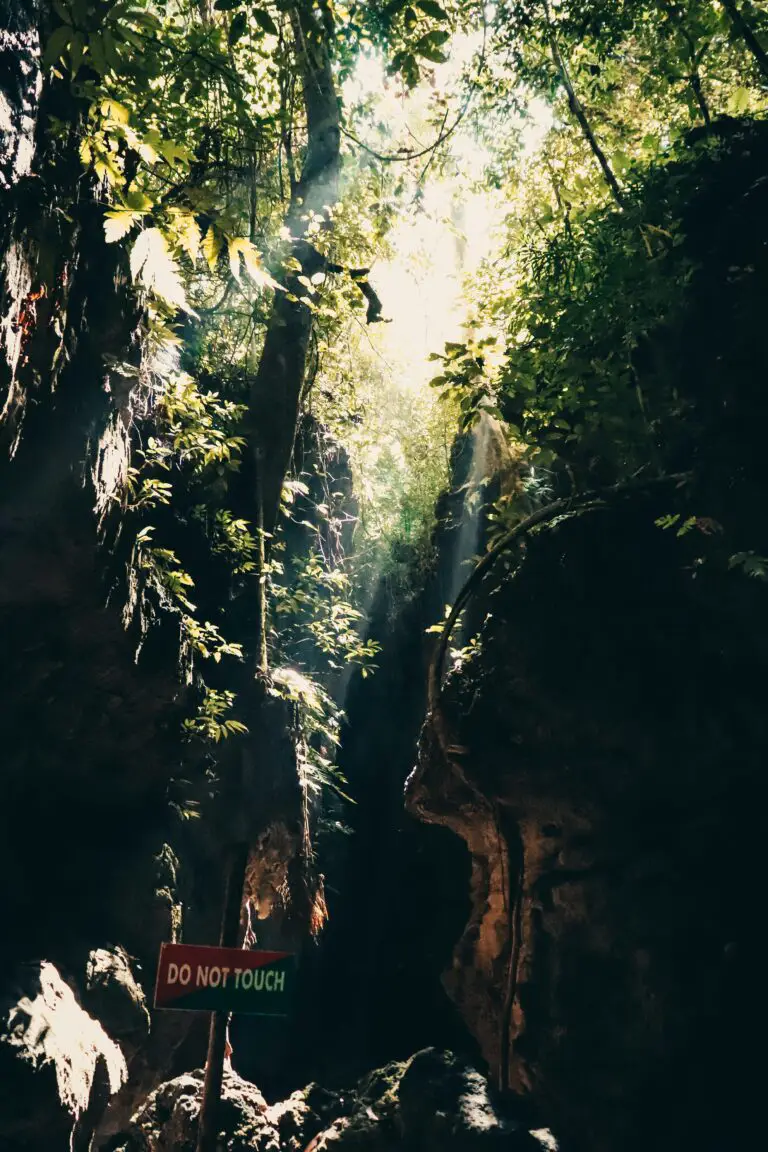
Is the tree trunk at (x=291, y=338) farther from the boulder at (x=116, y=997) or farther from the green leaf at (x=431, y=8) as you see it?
the green leaf at (x=431, y=8)

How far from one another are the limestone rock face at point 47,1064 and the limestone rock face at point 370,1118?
153 centimetres

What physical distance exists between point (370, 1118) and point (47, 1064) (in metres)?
3.11

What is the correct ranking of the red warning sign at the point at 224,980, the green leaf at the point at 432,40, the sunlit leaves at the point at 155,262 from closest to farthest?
1. the sunlit leaves at the point at 155,262
2. the green leaf at the point at 432,40
3. the red warning sign at the point at 224,980

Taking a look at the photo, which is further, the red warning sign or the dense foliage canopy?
the dense foliage canopy

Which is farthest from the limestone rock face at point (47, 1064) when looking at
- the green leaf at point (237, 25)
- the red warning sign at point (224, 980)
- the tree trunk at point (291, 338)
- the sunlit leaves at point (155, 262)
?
the green leaf at point (237, 25)

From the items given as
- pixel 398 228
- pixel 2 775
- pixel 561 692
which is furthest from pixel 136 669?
pixel 398 228

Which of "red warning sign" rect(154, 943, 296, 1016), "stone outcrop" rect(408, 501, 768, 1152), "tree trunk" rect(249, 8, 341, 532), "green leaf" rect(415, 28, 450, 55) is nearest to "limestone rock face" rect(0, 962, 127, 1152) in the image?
"red warning sign" rect(154, 943, 296, 1016)

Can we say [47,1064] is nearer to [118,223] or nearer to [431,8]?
[118,223]

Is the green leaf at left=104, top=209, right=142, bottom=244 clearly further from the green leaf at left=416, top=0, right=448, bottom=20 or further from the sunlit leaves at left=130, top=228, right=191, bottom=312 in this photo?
the green leaf at left=416, top=0, right=448, bottom=20

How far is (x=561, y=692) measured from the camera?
609 cm

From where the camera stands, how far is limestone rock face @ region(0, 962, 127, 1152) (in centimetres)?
485

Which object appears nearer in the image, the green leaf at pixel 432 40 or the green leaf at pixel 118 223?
the green leaf at pixel 118 223

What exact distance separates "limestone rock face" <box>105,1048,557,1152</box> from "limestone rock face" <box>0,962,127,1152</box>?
1.53 metres

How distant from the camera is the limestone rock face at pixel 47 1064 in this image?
191 inches
